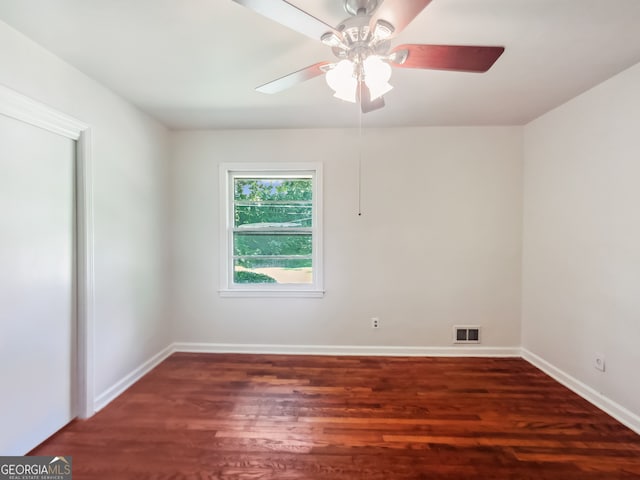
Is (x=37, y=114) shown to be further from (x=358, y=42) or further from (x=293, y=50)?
(x=358, y=42)

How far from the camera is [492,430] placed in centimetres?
196

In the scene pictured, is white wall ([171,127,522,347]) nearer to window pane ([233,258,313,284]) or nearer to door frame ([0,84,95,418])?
window pane ([233,258,313,284])

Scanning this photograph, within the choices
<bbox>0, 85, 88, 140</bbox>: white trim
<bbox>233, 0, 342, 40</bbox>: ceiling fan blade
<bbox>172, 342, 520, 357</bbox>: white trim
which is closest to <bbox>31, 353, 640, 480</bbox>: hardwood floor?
<bbox>172, 342, 520, 357</bbox>: white trim

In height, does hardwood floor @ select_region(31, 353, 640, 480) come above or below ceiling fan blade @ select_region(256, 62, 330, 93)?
below

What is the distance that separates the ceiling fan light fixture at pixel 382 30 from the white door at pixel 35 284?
198cm

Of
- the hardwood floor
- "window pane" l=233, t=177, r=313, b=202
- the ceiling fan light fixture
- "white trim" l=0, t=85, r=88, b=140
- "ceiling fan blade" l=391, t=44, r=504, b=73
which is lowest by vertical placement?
the hardwood floor

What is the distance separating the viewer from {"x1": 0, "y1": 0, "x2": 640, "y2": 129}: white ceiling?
144cm

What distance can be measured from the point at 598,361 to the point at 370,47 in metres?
2.76

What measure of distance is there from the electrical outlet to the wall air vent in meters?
0.95

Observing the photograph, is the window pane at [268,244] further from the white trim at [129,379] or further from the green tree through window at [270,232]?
the white trim at [129,379]

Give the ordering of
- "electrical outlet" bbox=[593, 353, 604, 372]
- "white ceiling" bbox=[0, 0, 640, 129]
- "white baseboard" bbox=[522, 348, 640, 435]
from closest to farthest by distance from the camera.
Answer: "white ceiling" bbox=[0, 0, 640, 129] < "white baseboard" bbox=[522, 348, 640, 435] < "electrical outlet" bbox=[593, 353, 604, 372]

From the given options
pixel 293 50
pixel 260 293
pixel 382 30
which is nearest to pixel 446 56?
pixel 382 30

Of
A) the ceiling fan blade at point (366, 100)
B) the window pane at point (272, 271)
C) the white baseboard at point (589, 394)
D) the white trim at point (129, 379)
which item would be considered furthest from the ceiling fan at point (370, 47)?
the white trim at point (129, 379)

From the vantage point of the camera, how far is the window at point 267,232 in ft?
10.6
